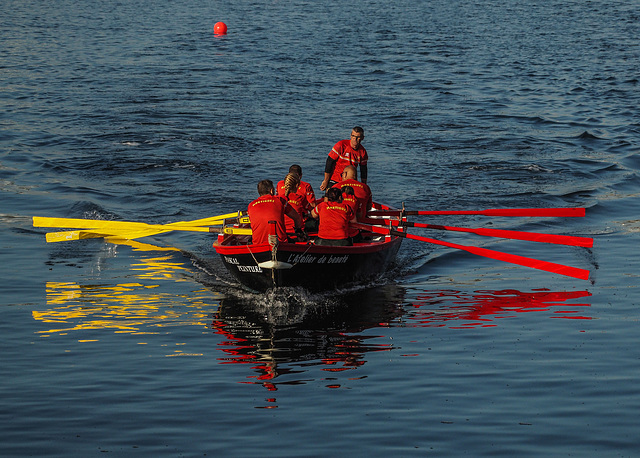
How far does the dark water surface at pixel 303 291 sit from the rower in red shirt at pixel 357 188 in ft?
4.64

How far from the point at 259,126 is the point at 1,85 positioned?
12.7 m

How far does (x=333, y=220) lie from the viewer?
14.0 metres

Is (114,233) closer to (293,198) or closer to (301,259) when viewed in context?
(293,198)

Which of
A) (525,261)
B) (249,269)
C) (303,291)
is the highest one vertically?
(249,269)

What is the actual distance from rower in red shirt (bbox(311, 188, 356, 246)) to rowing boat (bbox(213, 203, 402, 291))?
314 millimetres

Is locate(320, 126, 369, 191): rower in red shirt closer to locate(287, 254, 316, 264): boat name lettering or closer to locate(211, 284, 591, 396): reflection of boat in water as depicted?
locate(211, 284, 591, 396): reflection of boat in water

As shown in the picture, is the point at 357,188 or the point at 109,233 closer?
the point at 357,188

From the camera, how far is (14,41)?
44625mm

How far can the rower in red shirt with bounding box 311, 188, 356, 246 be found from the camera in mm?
13969

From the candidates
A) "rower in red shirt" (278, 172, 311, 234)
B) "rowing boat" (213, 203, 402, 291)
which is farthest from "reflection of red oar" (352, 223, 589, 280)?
"rower in red shirt" (278, 172, 311, 234)

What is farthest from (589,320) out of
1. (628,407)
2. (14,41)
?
(14,41)

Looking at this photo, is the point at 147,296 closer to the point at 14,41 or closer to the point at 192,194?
the point at 192,194

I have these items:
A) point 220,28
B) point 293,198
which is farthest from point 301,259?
point 220,28

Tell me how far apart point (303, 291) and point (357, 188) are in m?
2.43
